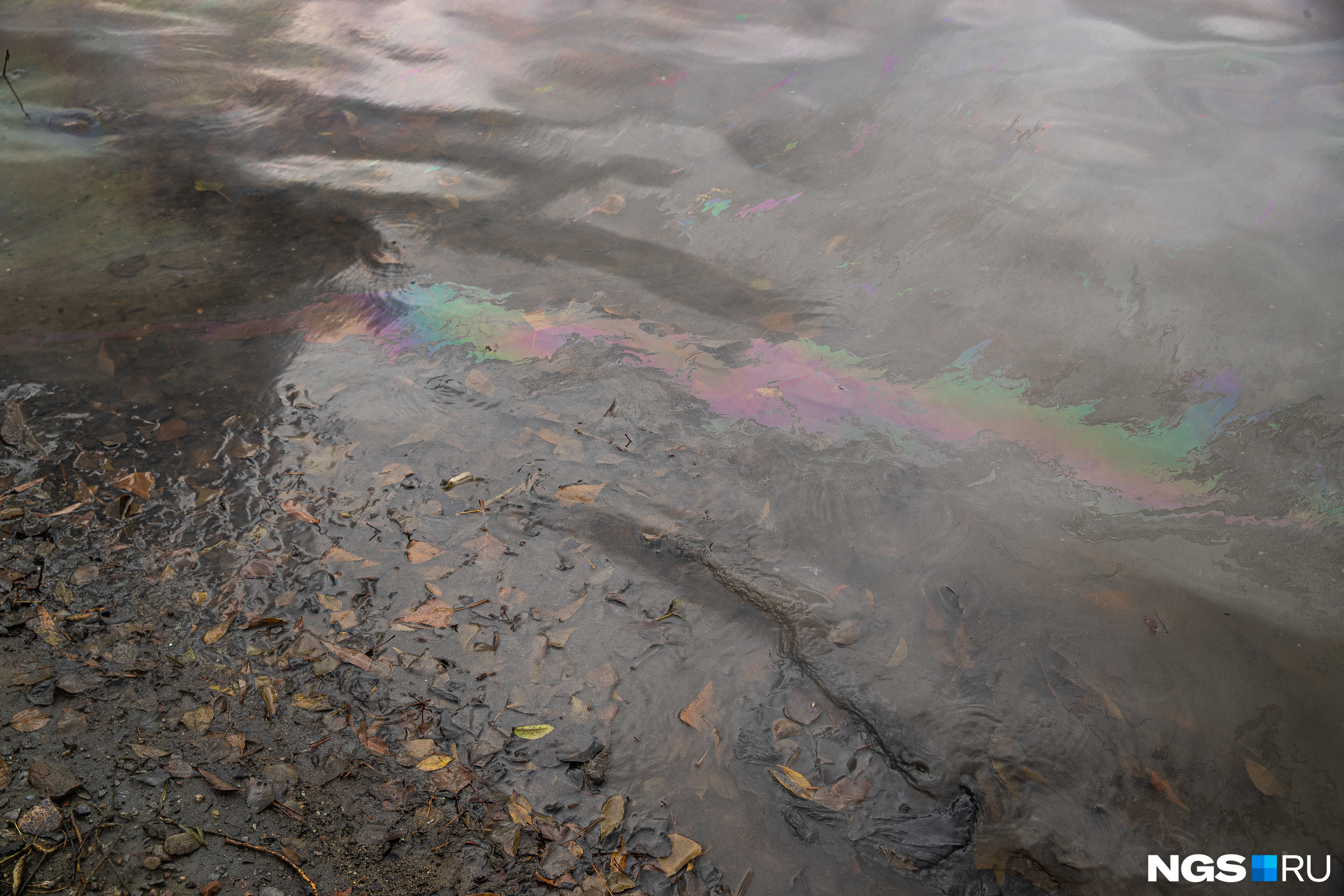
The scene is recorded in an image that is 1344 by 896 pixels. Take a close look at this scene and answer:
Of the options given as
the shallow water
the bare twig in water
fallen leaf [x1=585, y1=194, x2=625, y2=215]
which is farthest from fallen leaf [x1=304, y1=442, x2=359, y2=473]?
the bare twig in water

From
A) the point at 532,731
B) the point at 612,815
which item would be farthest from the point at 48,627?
the point at 612,815

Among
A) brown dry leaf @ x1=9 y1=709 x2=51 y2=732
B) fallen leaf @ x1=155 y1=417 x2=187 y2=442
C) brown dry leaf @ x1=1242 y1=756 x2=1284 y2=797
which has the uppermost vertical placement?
fallen leaf @ x1=155 y1=417 x2=187 y2=442

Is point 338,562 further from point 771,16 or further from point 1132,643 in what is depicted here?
point 771,16

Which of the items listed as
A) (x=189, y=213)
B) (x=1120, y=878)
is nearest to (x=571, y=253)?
(x=189, y=213)

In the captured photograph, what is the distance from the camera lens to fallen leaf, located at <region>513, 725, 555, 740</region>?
1586mm

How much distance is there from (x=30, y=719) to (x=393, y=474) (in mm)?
928

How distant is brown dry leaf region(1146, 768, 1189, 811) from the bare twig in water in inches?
189

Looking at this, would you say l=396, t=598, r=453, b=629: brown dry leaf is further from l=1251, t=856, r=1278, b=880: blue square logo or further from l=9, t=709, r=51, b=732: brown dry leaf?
l=1251, t=856, r=1278, b=880: blue square logo

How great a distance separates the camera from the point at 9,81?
344 centimetres

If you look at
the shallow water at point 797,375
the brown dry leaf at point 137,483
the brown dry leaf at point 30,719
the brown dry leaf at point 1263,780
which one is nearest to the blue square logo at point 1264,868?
the shallow water at point 797,375

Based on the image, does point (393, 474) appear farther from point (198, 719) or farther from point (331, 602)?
point (198, 719)

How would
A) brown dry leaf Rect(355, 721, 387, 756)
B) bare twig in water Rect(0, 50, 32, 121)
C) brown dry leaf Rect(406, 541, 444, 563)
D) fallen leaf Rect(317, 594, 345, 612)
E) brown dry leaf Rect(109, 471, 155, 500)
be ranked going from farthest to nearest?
1. bare twig in water Rect(0, 50, 32, 121)
2. brown dry leaf Rect(109, 471, 155, 500)
3. brown dry leaf Rect(406, 541, 444, 563)
4. fallen leaf Rect(317, 594, 345, 612)
5. brown dry leaf Rect(355, 721, 387, 756)

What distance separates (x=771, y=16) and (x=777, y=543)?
2398 mm

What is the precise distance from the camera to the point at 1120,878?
1.43m
